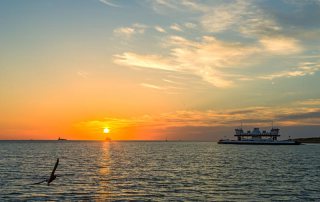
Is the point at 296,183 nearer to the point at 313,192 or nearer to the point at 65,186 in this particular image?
the point at 313,192

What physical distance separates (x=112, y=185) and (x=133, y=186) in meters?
3.46

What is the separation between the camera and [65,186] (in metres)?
52.6

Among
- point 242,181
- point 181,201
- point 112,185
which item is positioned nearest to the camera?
point 181,201

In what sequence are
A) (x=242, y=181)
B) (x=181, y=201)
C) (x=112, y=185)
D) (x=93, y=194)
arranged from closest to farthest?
(x=181, y=201)
(x=93, y=194)
(x=112, y=185)
(x=242, y=181)

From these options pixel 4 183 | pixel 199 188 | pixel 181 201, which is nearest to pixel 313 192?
pixel 199 188

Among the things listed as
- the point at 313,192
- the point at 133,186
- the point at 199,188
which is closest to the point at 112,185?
the point at 133,186

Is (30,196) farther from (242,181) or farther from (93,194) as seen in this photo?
(242,181)

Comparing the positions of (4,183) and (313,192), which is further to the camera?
(4,183)

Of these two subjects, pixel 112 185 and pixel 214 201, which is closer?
pixel 214 201

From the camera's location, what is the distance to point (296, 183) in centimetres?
5794

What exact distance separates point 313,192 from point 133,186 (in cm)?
2423

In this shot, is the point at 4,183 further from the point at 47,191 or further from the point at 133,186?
the point at 133,186

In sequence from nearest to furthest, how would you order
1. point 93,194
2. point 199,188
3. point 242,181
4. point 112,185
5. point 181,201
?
point 181,201, point 93,194, point 199,188, point 112,185, point 242,181

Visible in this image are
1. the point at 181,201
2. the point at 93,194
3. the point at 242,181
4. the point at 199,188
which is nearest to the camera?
the point at 181,201
